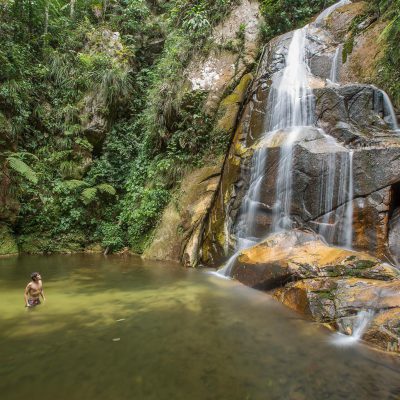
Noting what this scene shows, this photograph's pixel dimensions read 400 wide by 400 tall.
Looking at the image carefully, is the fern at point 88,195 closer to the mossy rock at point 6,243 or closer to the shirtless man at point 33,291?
the mossy rock at point 6,243

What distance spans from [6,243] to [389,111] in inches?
421

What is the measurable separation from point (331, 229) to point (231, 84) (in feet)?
18.5

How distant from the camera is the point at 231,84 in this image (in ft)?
31.6

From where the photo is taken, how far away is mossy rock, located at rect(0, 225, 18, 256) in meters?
9.11

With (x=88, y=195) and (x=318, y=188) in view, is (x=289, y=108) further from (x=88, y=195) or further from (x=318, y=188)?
(x=88, y=195)

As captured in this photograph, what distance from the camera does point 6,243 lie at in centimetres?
923

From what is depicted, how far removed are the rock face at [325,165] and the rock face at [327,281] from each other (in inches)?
29.3

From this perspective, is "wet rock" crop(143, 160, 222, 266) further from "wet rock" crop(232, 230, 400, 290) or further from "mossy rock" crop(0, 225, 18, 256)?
"mossy rock" crop(0, 225, 18, 256)

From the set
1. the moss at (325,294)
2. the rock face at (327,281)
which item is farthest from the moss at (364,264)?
the moss at (325,294)

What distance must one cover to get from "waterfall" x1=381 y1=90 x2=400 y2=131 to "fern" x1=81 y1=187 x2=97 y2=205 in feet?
27.0

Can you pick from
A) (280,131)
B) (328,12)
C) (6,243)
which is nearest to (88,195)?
(6,243)

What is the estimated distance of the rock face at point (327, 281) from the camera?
149 inches

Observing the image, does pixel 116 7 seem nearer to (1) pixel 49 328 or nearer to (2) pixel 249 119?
(2) pixel 249 119

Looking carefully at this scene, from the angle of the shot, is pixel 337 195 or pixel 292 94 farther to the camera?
pixel 292 94
